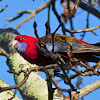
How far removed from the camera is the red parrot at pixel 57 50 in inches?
129

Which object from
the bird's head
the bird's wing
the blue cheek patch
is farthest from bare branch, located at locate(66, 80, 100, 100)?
the blue cheek patch

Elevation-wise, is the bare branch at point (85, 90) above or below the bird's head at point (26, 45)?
below

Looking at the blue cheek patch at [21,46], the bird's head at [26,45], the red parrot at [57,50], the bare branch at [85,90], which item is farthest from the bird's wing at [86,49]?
the blue cheek patch at [21,46]

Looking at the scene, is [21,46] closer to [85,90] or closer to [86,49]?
[86,49]

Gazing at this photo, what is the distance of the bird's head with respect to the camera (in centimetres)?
358

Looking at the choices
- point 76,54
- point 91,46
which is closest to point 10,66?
point 76,54

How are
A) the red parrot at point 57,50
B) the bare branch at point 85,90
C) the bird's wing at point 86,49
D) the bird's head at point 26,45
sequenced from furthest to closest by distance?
the bird's head at point 26,45 → the red parrot at point 57,50 → the bird's wing at point 86,49 → the bare branch at point 85,90

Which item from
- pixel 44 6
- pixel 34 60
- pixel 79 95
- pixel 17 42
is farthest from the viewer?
pixel 44 6

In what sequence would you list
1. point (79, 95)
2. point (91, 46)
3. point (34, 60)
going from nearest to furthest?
1. point (79, 95)
2. point (91, 46)
3. point (34, 60)

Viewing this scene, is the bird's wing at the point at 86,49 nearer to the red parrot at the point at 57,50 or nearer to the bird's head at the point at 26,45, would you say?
the red parrot at the point at 57,50

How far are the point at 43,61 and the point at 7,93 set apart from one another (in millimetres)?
626

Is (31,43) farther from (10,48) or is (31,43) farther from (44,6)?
(44,6)

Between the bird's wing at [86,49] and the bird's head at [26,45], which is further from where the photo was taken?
the bird's head at [26,45]

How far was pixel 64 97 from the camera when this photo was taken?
2793 mm
